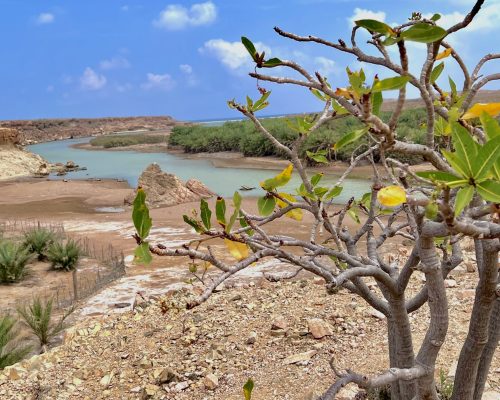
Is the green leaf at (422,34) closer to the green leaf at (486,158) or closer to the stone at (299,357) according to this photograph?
the green leaf at (486,158)

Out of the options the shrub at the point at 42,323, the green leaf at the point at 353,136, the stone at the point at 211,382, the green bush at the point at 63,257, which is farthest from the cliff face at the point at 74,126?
the green leaf at the point at 353,136

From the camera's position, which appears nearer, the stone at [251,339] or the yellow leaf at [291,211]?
the yellow leaf at [291,211]

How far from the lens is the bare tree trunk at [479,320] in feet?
5.64

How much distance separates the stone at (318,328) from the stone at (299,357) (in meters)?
0.27

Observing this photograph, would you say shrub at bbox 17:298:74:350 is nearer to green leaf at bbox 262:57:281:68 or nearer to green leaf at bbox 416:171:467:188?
green leaf at bbox 262:57:281:68

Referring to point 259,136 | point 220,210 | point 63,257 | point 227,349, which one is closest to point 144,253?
point 220,210

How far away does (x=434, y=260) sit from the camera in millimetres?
1545

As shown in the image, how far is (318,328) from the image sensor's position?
3.94 metres

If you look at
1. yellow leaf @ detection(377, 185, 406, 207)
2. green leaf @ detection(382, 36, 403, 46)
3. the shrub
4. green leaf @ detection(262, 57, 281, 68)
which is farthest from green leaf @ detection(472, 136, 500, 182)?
the shrub

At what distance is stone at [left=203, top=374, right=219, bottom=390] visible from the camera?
3.33 metres

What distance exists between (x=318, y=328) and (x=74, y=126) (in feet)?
262

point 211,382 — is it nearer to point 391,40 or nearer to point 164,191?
point 391,40

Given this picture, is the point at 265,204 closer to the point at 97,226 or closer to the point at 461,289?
the point at 461,289

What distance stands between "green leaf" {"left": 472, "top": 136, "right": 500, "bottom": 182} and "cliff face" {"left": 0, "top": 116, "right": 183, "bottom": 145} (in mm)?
61877
